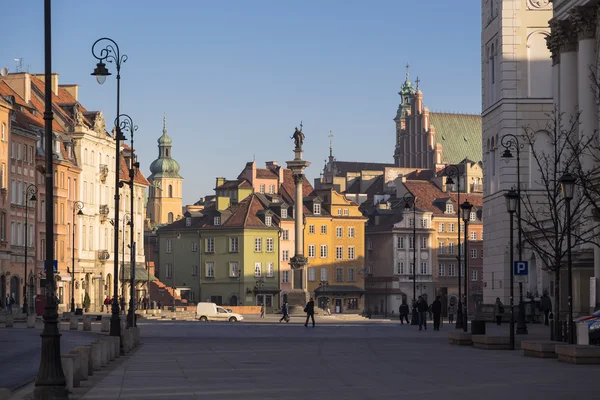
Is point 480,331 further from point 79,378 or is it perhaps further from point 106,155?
point 106,155

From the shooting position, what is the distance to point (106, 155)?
13775cm

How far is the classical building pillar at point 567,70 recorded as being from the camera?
59.7 metres

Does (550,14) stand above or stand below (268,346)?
above

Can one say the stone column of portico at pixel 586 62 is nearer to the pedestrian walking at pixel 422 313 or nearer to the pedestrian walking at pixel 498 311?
the pedestrian walking at pixel 422 313

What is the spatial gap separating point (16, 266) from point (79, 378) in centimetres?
8313

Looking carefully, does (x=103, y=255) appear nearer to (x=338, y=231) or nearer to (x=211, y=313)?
(x=211, y=313)

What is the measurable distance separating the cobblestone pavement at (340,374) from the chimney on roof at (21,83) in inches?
3051

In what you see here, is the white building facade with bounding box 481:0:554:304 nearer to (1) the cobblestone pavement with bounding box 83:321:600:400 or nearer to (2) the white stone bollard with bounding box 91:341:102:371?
(1) the cobblestone pavement with bounding box 83:321:600:400

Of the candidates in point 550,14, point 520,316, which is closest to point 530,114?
point 550,14

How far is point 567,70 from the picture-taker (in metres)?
60.4

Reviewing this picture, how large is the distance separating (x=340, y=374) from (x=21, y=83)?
9422cm

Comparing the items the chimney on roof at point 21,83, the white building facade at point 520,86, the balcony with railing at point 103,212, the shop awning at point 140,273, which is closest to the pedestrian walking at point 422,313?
the white building facade at point 520,86

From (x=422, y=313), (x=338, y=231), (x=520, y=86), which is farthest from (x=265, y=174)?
(x=422, y=313)

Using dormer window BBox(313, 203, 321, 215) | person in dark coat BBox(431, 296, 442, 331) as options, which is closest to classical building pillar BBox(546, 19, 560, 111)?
person in dark coat BBox(431, 296, 442, 331)
